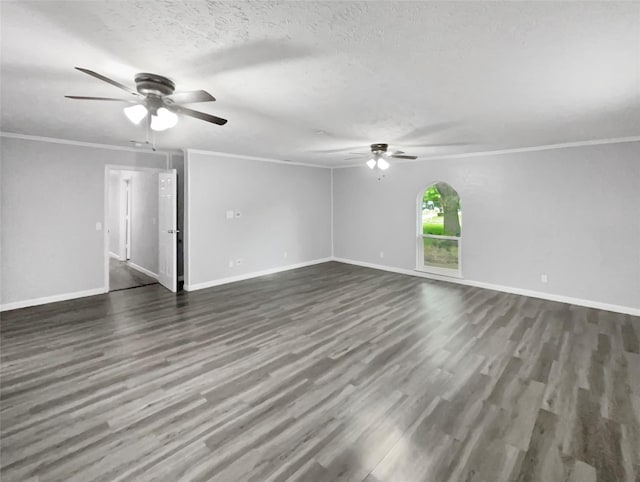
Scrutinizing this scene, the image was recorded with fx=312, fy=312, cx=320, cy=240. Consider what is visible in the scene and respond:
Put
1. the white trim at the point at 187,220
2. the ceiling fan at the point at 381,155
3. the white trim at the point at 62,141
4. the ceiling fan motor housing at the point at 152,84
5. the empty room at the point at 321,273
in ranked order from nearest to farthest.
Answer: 1. the empty room at the point at 321,273
2. the ceiling fan motor housing at the point at 152,84
3. the white trim at the point at 62,141
4. the ceiling fan at the point at 381,155
5. the white trim at the point at 187,220

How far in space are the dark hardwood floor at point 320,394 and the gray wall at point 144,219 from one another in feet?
7.37

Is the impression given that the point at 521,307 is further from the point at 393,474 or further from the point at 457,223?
the point at 393,474

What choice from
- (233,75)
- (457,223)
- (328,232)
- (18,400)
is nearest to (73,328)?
(18,400)

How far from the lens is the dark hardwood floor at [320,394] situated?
1.91 meters

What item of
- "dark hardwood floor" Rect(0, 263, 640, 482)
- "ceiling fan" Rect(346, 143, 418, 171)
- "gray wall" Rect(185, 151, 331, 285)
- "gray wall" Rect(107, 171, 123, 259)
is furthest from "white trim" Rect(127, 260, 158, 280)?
"ceiling fan" Rect(346, 143, 418, 171)

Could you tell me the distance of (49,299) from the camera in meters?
4.88

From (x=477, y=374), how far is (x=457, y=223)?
407 centimetres

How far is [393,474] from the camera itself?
183cm

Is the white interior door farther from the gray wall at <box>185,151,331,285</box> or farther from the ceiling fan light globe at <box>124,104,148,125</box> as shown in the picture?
the ceiling fan light globe at <box>124,104,148,125</box>

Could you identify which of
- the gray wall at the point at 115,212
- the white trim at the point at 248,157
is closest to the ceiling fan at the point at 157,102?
the white trim at the point at 248,157

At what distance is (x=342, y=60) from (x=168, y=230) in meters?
4.74

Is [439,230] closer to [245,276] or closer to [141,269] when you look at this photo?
[245,276]

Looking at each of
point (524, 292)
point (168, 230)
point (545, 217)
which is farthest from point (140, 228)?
point (545, 217)

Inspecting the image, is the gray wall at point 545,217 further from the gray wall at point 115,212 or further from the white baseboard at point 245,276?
the gray wall at point 115,212
